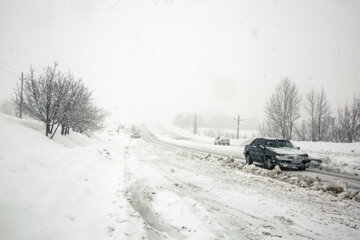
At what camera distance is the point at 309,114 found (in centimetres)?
3244

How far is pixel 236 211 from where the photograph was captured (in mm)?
4297

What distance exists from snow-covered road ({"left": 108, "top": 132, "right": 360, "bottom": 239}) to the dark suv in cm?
240

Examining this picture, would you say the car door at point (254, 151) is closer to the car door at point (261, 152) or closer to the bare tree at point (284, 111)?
the car door at point (261, 152)

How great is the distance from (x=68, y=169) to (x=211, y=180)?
203 inches

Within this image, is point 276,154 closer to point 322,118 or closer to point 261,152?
point 261,152

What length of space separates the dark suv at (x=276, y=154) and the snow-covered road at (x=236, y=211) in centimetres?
240

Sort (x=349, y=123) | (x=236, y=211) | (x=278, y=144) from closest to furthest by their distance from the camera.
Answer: (x=236, y=211)
(x=278, y=144)
(x=349, y=123)

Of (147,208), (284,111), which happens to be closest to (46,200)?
(147,208)

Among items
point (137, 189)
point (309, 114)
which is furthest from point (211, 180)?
point (309, 114)

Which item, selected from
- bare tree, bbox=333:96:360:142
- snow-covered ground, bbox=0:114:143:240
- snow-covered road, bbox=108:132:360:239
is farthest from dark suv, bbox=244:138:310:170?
bare tree, bbox=333:96:360:142

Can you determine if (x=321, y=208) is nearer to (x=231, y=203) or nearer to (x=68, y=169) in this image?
(x=231, y=203)

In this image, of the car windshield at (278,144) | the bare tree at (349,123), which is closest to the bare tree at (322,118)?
the bare tree at (349,123)

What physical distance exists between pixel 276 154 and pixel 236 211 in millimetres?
5708

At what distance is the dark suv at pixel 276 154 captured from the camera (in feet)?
28.5
